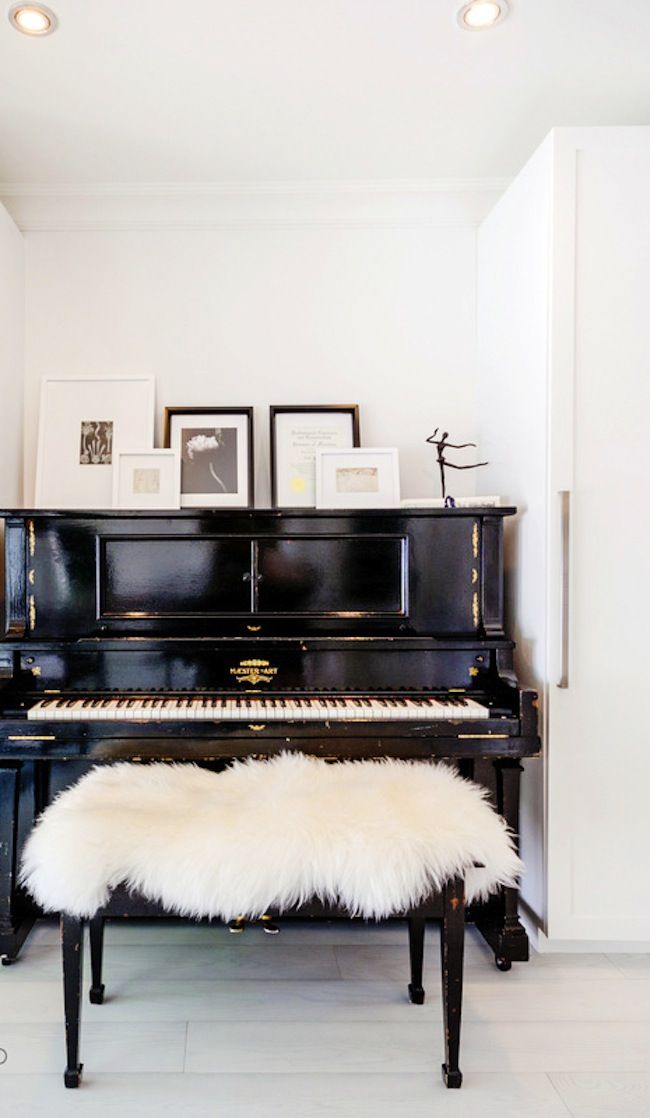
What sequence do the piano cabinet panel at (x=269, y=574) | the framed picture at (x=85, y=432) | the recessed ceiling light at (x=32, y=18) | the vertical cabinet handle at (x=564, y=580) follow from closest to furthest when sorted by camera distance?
1. the recessed ceiling light at (x=32, y=18)
2. the vertical cabinet handle at (x=564, y=580)
3. the piano cabinet panel at (x=269, y=574)
4. the framed picture at (x=85, y=432)

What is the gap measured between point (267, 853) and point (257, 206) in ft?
7.95

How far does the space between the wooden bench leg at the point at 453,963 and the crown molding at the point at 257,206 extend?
2449 millimetres

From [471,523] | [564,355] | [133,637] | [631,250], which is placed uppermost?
[631,250]

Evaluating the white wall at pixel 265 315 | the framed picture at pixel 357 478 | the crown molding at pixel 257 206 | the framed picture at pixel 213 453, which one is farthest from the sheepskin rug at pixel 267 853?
the crown molding at pixel 257 206

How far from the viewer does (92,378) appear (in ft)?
9.48

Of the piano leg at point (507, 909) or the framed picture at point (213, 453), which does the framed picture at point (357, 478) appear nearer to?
the framed picture at point (213, 453)

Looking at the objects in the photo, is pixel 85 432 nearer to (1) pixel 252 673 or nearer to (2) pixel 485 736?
(1) pixel 252 673

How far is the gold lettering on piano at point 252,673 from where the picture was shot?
227 cm

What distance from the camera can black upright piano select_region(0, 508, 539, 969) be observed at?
2.09m

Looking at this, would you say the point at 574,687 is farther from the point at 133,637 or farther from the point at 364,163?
the point at 364,163

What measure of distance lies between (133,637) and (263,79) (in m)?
1.76

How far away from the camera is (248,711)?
2.10 meters

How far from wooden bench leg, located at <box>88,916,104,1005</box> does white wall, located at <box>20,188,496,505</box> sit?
1589 mm

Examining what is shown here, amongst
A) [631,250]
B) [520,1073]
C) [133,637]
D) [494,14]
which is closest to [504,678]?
[520,1073]
